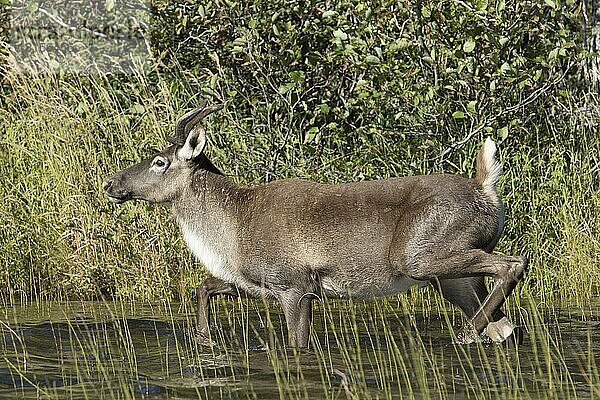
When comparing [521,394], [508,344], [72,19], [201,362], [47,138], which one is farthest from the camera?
[72,19]

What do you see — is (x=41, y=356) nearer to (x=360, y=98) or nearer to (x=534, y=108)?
(x=360, y=98)

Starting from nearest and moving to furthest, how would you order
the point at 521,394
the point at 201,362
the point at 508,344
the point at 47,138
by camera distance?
the point at 521,394 < the point at 201,362 < the point at 508,344 < the point at 47,138

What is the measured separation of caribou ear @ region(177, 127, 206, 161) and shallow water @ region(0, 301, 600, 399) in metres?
1.44

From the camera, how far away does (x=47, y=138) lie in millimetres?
12664

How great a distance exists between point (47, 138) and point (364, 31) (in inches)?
144

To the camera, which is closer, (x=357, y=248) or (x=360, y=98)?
(x=357, y=248)

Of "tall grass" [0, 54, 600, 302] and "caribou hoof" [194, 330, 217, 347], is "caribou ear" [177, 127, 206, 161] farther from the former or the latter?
"tall grass" [0, 54, 600, 302]

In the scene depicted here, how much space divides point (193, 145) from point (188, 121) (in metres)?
0.23

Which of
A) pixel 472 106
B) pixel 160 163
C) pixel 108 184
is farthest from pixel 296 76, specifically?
pixel 108 184

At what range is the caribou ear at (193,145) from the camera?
9.74m

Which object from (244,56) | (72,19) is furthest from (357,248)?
(72,19)

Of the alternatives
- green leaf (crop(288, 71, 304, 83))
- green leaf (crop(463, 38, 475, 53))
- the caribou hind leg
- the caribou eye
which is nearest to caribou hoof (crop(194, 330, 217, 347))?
the caribou eye

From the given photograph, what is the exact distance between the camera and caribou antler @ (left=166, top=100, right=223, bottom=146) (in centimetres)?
964

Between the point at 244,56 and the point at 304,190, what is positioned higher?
the point at 244,56
